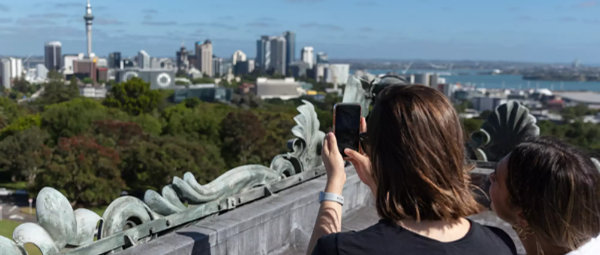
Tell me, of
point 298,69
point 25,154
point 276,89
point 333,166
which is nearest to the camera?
point 333,166

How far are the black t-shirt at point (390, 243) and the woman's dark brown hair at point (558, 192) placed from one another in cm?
22

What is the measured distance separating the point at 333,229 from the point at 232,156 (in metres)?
34.3

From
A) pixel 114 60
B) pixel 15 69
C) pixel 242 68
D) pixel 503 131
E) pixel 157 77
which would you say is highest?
pixel 114 60

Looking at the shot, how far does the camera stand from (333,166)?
1.71 meters

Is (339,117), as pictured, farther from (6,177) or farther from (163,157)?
(6,177)

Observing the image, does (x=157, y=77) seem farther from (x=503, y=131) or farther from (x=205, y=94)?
(x=503, y=131)

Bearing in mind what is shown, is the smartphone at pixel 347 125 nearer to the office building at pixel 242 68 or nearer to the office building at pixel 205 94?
the office building at pixel 205 94

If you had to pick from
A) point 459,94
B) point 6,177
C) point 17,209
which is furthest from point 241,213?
point 459,94

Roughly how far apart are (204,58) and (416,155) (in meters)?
192

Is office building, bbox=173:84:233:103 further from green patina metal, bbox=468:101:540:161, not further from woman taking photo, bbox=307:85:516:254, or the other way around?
woman taking photo, bbox=307:85:516:254

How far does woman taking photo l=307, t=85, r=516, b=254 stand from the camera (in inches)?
55.9

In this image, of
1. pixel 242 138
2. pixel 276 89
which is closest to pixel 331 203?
pixel 242 138

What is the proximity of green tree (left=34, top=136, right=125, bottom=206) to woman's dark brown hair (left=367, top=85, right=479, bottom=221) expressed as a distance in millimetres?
27006

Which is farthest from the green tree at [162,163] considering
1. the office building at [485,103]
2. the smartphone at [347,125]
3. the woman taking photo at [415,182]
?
the office building at [485,103]
